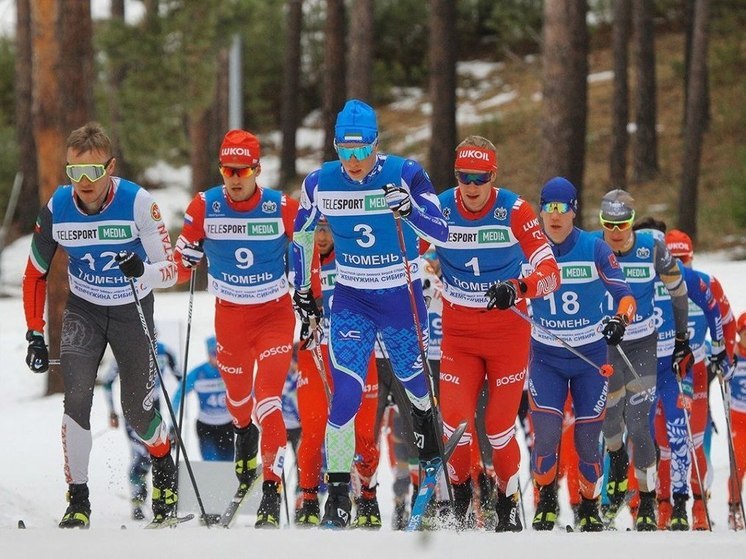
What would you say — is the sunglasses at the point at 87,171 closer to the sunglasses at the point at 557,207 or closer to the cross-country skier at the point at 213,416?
the sunglasses at the point at 557,207

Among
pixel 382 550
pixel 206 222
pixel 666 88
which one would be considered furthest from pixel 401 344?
pixel 666 88

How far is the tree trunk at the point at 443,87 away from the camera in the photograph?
22844 mm

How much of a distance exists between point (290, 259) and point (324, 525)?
175cm

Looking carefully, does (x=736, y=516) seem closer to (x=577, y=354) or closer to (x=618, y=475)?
(x=618, y=475)

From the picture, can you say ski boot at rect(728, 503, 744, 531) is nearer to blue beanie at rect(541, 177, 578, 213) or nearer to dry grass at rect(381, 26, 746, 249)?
blue beanie at rect(541, 177, 578, 213)

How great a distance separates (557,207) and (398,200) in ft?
5.86

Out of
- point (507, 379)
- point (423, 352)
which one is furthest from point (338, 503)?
point (507, 379)

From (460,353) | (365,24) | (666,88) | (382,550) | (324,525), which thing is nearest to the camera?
(382,550)

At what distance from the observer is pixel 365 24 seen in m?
20.3

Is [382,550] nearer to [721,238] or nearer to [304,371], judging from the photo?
[304,371]

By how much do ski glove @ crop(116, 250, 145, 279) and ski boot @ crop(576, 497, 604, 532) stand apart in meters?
3.45

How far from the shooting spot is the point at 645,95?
26688mm

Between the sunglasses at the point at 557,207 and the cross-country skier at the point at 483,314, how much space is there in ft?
1.76

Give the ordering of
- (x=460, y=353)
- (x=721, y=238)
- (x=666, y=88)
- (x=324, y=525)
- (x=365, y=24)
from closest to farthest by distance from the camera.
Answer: (x=324, y=525), (x=460, y=353), (x=365, y=24), (x=721, y=238), (x=666, y=88)
